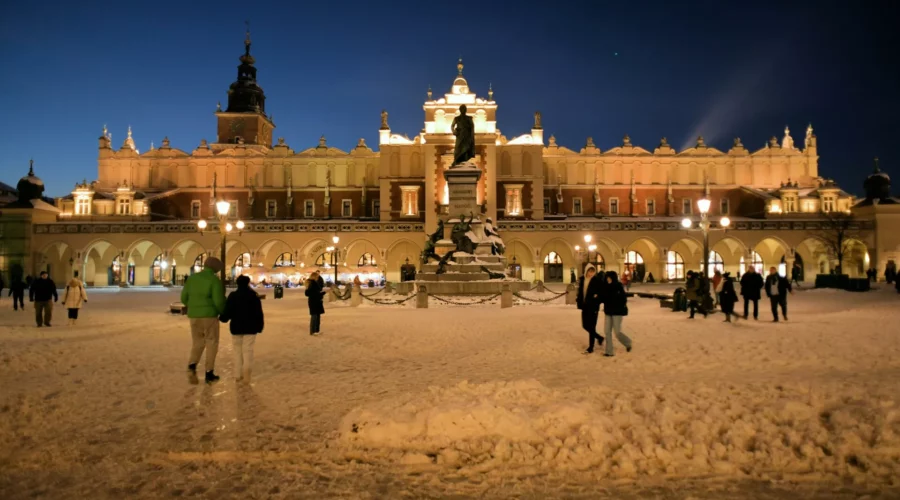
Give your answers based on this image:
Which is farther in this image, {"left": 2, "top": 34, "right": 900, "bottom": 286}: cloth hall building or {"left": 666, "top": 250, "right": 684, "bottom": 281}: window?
{"left": 666, "top": 250, "right": 684, "bottom": 281}: window

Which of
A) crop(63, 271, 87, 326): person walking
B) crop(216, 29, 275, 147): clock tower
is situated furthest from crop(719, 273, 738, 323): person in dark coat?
crop(216, 29, 275, 147): clock tower

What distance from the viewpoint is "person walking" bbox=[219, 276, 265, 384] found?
299 inches

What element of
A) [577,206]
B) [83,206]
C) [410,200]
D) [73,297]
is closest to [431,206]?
[410,200]

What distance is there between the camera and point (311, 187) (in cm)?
5653

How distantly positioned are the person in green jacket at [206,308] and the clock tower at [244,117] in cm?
5861

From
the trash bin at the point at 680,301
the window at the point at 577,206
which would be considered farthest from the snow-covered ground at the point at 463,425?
the window at the point at 577,206

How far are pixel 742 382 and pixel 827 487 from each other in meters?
3.27

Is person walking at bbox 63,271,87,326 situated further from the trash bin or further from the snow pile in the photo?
the trash bin

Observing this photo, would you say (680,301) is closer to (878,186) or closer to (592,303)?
(592,303)

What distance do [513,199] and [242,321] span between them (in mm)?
45759

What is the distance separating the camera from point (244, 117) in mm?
63750

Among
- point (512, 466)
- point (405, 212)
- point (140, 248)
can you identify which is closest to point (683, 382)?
point (512, 466)

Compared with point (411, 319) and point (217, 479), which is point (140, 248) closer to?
point (411, 319)

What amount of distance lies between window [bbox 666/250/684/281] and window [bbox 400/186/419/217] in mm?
22489
